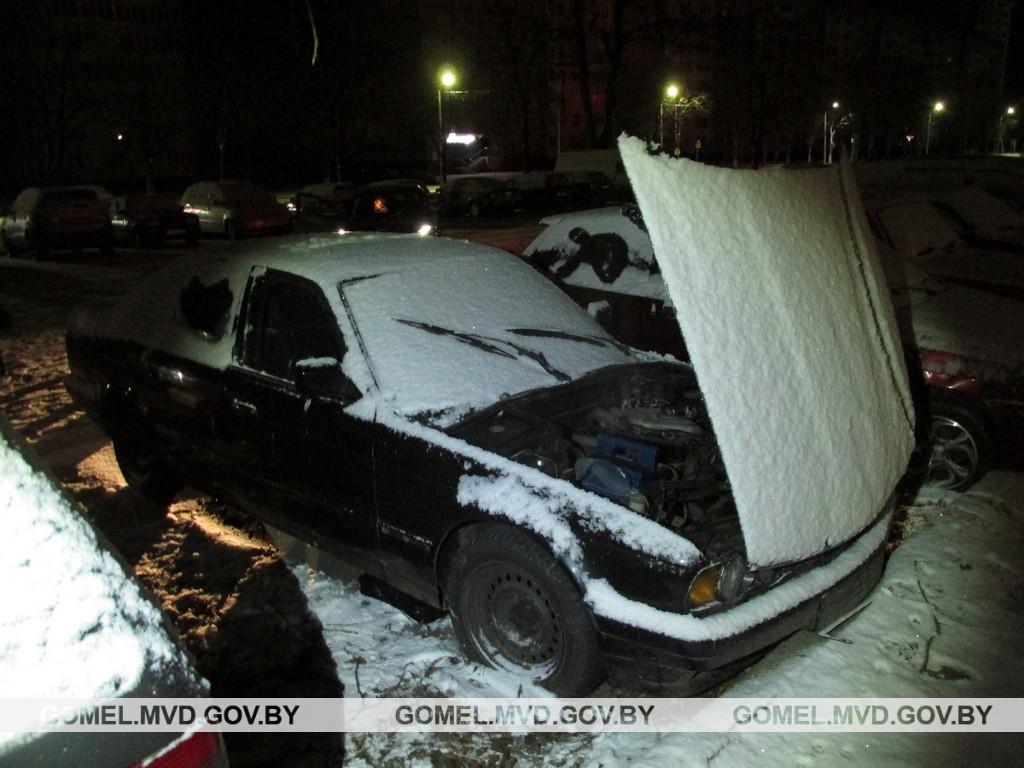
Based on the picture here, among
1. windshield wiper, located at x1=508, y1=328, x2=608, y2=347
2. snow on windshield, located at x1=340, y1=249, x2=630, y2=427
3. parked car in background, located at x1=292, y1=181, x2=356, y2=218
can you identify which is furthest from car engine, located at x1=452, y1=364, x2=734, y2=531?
parked car in background, located at x1=292, y1=181, x2=356, y2=218

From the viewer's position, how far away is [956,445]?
4930 millimetres

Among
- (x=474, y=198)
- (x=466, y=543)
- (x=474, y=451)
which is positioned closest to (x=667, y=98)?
(x=474, y=198)

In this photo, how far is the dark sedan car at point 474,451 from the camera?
277 centimetres

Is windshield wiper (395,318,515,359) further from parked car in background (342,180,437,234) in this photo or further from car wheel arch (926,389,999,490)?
parked car in background (342,180,437,234)

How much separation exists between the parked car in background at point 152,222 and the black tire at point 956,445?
1764cm

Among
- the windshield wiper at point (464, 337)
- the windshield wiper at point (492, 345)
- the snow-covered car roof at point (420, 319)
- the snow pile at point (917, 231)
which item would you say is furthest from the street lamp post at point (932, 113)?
the windshield wiper at point (464, 337)

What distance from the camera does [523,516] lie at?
114 inches

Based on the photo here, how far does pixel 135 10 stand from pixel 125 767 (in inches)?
2203

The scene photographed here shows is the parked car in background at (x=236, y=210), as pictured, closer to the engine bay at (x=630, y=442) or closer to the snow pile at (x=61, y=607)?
the engine bay at (x=630, y=442)

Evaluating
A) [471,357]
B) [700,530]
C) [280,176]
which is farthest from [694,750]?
[280,176]

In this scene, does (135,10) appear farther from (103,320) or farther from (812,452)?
(812,452)

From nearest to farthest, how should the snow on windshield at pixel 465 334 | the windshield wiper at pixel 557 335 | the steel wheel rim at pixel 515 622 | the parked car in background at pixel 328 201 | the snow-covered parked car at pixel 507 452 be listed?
the snow-covered parked car at pixel 507 452 < the steel wheel rim at pixel 515 622 < the snow on windshield at pixel 465 334 < the windshield wiper at pixel 557 335 < the parked car in background at pixel 328 201

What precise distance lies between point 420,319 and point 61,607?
7.70 ft

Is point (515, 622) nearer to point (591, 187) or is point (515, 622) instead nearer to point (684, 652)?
point (684, 652)
